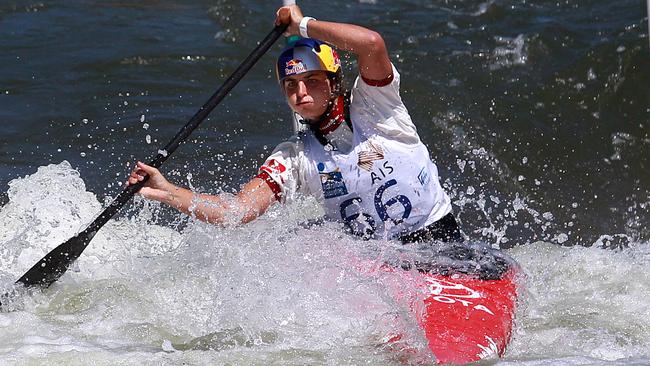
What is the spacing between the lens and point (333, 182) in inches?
200

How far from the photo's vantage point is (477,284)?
4.98m

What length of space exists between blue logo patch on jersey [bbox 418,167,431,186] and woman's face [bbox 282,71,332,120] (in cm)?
52

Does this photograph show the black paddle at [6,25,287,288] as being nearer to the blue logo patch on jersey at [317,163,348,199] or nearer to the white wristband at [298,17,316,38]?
the white wristband at [298,17,316,38]

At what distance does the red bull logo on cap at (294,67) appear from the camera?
4.89 meters

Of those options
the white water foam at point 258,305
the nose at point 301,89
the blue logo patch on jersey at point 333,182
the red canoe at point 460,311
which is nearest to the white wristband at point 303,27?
the nose at point 301,89

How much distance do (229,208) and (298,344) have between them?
642 millimetres

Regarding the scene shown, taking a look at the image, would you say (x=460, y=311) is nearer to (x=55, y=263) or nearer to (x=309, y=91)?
(x=309, y=91)

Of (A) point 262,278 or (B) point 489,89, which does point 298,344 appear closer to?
(A) point 262,278

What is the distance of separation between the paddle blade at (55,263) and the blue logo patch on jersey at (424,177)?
1.50 meters

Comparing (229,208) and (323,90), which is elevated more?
(323,90)

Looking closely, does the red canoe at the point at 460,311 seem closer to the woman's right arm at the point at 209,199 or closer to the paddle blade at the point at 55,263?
the woman's right arm at the point at 209,199

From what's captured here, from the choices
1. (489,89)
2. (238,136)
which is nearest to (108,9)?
(238,136)

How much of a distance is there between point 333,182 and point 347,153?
140mm

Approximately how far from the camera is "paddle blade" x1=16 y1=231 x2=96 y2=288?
5188 mm
